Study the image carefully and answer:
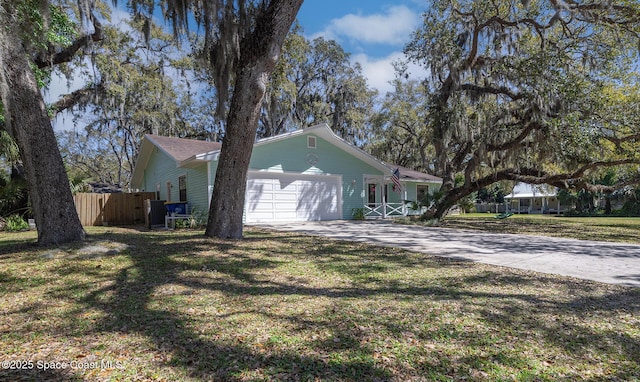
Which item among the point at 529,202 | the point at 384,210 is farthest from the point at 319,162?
the point at 529,202

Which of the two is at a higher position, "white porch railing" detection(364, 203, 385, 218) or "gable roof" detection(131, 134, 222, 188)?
"gable roof" detection(131, 134, 222, 188)

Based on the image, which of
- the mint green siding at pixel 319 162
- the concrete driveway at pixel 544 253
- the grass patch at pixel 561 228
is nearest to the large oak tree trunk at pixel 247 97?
the concrete driveway at pixel 544 253

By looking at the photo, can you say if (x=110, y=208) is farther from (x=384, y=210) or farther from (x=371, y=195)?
(x=384, y=210)

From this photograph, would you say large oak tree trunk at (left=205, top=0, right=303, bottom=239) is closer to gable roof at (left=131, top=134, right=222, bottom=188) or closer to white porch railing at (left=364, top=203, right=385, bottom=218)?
gable roof at (left=131, top=134, right=222, bottom=188)

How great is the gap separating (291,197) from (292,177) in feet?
3.02

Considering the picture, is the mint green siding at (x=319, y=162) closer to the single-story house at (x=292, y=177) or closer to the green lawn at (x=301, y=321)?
the single-story house at (x=292, y=177)

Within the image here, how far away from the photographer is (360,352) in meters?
2.86

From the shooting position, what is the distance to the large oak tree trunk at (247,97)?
7.03 metres

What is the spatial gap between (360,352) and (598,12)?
44.2 feet

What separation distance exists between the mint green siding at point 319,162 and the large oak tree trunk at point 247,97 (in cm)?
727

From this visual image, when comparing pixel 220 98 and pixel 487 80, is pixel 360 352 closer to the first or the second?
pixel 220 98

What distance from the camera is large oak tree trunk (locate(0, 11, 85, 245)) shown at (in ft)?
19.9

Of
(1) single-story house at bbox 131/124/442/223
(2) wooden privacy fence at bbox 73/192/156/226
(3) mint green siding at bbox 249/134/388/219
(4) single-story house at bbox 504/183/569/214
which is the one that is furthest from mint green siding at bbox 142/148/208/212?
(4) single-story house at bbox 504/183/569/214

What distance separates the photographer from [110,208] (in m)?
16.4
